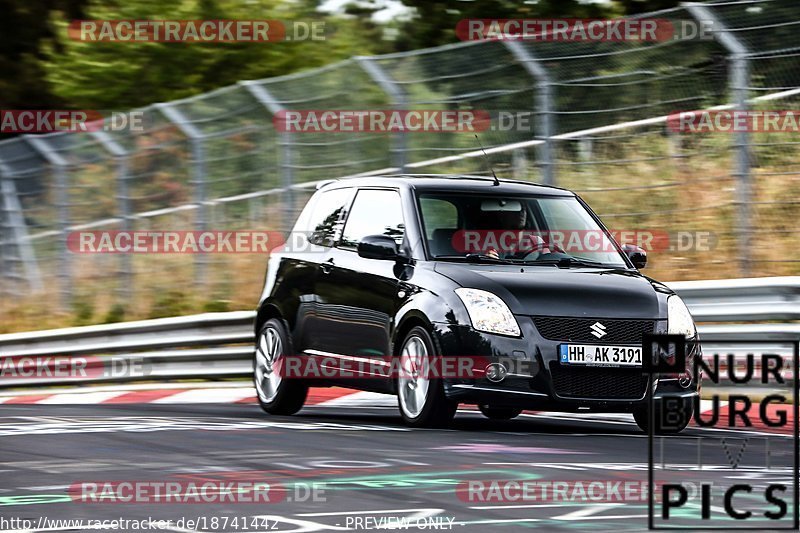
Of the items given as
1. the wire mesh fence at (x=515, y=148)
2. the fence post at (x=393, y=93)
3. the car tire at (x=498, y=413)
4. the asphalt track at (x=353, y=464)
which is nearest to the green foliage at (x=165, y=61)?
the wire mesh fence at (x=515, y=148)

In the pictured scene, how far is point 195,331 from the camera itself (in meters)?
17.3

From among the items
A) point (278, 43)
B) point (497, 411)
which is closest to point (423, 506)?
point (497, 411)

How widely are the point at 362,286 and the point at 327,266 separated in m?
0.56

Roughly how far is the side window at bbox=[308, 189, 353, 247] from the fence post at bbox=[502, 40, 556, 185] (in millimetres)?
2896

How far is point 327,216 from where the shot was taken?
12.5 metres

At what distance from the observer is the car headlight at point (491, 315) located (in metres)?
10.4

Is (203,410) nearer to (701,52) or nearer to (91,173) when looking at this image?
(701,52)

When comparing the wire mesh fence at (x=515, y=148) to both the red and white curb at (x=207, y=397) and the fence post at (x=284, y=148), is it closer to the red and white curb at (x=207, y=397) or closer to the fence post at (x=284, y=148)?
the fence post at (x=284, y=148)

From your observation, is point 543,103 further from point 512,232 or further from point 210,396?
point 210,396

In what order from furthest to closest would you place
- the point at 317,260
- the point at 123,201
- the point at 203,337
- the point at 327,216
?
the point at 123,201, the point at 203,337, the point at 327,216, the point at 317,260

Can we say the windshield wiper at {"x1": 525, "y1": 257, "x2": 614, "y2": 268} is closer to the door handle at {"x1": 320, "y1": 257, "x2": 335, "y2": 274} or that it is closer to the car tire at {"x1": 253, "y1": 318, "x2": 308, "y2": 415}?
the door handle at {"x1": 320, "y1": 257, "x2": 335, "y2": 274}

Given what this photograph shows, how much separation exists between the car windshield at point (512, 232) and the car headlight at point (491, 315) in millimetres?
680

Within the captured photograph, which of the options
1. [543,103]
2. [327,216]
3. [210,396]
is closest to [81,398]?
[210,396]

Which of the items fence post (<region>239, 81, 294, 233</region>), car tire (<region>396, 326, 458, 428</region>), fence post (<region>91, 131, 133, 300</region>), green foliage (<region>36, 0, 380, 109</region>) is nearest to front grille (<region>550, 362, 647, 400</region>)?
car tire (<region>396, 326, 458, 428</region>)
